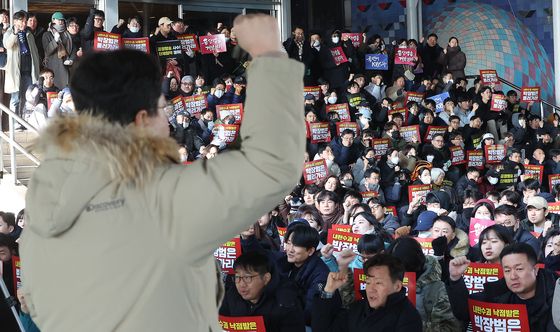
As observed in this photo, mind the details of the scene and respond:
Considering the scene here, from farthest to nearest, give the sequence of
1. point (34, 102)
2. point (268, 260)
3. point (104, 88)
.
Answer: point (34, 102) → point (268, 260) → point (104, 88)

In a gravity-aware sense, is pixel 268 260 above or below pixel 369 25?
below

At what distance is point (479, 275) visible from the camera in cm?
532

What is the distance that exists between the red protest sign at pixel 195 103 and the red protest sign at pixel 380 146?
219cm

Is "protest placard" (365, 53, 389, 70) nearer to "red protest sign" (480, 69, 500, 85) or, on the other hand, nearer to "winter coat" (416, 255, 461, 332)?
"red protest sign" (480, 69, 500, 85)

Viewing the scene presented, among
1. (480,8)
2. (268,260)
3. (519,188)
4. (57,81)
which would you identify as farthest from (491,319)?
(480,8)

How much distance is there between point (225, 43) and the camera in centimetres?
1312

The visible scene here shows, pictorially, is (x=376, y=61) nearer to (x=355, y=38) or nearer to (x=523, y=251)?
(x=355, y=38)

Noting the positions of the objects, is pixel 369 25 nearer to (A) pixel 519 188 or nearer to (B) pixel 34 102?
(A) pixel 519 188

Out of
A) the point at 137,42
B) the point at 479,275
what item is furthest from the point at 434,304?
the point at 137,42

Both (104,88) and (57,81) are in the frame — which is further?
(57,81)

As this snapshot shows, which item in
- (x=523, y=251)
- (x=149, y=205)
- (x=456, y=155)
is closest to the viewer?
(x=149, y=205)

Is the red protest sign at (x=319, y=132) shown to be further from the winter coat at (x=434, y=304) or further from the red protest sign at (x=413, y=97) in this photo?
the winter coat at (x=434, y=304)

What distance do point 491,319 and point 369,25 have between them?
14127 millimetres

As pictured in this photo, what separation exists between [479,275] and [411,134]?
7367 mm
